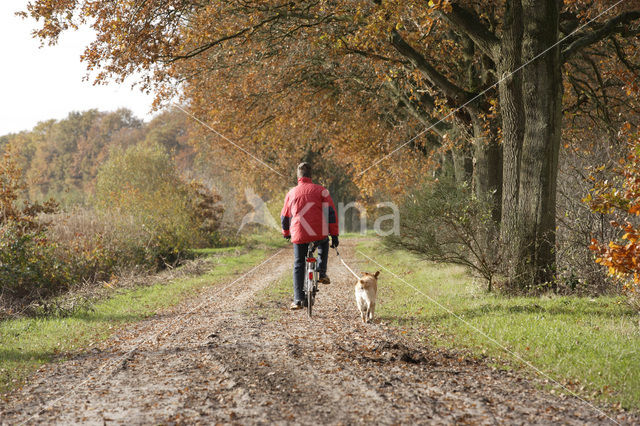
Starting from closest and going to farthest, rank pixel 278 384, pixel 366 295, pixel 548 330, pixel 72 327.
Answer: pixel 278 384 → pixel 548 330 → pixel 366 295 → pixel 72 327

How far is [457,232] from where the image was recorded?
10.6m

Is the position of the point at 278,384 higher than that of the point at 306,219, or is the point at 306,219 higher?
the point at 306,219

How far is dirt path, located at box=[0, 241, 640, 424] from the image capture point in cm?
454

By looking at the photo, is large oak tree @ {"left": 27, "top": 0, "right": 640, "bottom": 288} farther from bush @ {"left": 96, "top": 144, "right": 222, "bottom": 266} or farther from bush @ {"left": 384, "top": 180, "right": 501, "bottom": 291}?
bush @ {"left": 96, "top": 144, "right": 222, "bottom": 266}

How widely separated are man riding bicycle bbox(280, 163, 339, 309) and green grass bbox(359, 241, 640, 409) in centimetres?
165

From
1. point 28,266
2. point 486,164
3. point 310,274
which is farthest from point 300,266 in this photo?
point 486,164

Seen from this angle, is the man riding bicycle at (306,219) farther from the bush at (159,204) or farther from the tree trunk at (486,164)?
the bush at (159,204)

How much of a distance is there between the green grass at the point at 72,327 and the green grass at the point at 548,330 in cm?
482

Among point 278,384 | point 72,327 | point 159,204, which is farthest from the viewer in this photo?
point 159,204

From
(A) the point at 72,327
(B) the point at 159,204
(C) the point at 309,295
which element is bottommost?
(A) the point at 72,327

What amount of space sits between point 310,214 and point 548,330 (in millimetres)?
4009

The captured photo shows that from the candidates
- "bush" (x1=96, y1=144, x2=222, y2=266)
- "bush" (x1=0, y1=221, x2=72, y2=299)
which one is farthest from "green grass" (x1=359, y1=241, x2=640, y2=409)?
"bush" (x1=96, y1=144, x2=222, y2=266)

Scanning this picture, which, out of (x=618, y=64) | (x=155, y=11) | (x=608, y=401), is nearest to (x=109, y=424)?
(x=608, y=401)

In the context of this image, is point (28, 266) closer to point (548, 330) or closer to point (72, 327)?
point (72, 327)
